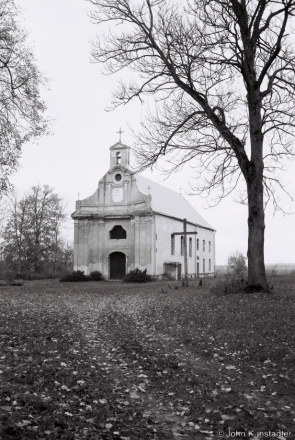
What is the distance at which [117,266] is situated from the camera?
137ft

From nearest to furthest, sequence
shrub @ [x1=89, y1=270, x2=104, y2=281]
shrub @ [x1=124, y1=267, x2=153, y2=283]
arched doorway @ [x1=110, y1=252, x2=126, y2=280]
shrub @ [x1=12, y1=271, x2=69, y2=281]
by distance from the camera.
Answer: shrub @ [x1=124, y1=267, x2=153, y2=283] < shrub @ [x1=89, y1=270, x2=104, y2=281] < arched doorway @ [x1=110, y1=252, x2=126, y2=280] < shrub @ [x1=12, y1=271, x2=69, y2=281]

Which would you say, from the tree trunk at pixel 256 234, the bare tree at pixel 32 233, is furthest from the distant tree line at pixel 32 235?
the tree trunk at pixel 256 234

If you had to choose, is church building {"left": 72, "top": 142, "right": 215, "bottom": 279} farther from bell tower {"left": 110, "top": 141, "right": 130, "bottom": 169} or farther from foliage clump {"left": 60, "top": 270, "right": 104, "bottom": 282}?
foliage clump {"left": 60, "top": 270, "right": 104, "bottom": 282}

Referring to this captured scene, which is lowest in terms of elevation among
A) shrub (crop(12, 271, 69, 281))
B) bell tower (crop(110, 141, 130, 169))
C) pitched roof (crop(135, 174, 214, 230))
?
shrub (crop(12, 271, 69, 281))

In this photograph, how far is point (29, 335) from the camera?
1023 centimetres

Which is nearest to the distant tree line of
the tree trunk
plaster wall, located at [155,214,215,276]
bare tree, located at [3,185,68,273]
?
bare tree, located at [3,185,68,273]

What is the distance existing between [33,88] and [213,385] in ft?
46.3

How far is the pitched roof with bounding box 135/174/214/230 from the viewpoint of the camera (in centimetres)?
4303

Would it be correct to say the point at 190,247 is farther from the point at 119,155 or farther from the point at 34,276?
the point at 34,276

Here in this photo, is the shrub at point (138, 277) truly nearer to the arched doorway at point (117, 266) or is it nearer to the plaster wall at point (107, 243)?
the plaster wall at point (107, 243)

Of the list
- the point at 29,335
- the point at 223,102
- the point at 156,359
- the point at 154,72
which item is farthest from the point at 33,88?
the point at 156,359

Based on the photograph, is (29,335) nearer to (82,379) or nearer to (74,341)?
(74,341)

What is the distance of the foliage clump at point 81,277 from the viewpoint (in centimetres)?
3850

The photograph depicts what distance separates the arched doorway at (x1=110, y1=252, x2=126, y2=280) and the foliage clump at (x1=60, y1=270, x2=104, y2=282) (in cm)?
170
